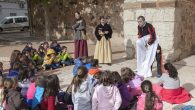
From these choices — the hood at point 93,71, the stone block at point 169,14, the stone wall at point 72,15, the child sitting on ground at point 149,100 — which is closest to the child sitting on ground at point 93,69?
the hood at point 93,71

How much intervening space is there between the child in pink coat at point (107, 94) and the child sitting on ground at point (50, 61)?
494 cm

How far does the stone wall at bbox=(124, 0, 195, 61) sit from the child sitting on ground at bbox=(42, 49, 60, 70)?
2.24 metres

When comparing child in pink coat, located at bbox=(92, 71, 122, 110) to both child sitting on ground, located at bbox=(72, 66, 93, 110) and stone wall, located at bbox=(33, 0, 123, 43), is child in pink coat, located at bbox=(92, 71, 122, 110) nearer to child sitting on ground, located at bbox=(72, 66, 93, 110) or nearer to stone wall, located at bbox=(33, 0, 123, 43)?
child sitting on ground, located at bbox=(72, 66, 93, 110)

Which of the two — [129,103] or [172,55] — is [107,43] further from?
[129,103]

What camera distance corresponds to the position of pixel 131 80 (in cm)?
638

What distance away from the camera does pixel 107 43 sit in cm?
977

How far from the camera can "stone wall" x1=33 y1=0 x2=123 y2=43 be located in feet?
53.1

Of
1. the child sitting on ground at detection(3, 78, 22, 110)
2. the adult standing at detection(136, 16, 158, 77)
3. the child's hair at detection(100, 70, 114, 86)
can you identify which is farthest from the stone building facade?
the child sitting on ground at detection(3, 78, 22, 110)

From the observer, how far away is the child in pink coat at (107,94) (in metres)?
5.42

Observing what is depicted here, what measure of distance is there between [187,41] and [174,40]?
1065mm

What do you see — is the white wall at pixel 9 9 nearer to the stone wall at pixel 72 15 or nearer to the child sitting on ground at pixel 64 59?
the stone wall at pixel 72 15

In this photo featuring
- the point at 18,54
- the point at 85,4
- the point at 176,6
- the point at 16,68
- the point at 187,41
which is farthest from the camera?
the point at 85,4

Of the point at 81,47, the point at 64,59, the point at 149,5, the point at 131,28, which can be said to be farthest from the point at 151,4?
the point at 64,59

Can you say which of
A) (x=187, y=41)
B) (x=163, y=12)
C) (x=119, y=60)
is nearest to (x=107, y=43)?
(x=119, y=60)
